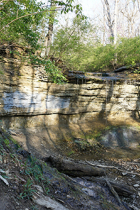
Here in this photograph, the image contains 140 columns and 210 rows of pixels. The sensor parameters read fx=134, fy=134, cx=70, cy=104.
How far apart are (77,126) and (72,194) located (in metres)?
8.92

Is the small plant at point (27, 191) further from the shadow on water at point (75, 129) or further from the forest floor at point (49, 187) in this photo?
the shadow on water at point (75, 129)

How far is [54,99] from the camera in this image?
11.5 metres

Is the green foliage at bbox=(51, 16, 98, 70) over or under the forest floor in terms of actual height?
over

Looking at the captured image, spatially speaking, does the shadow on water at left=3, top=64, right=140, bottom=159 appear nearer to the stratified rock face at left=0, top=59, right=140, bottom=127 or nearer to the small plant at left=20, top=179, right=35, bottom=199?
the stratified rock face at left=0, top=59, right=140, bottom=127

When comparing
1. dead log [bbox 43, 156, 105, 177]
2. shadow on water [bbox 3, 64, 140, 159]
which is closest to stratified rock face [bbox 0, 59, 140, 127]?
shadow on water [bbox 3, 64, 140, 159]

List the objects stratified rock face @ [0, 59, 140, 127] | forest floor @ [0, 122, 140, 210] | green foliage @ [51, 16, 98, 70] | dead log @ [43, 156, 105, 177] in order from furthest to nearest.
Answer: green foliage @ [51, 16, 98, 70] → stratified rock face @ [0, 59, 140, 127] → dead log @ [43, 156, 105, 177] → forest floor @ [0, 122, 140, 210]

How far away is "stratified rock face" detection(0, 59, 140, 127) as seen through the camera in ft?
30.8

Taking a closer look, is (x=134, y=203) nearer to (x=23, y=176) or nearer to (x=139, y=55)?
(x=23, y=176)

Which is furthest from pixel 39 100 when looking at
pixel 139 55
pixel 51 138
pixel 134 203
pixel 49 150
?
pixel 139 55

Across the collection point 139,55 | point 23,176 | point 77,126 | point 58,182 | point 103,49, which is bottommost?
point 77,126

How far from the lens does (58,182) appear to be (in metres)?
3.57

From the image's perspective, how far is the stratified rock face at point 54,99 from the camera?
9.38m

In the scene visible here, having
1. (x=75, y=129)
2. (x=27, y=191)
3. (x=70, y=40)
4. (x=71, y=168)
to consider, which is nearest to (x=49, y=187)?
(x=27, y=191)

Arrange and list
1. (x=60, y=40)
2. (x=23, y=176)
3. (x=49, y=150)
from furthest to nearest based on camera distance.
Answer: (x=60, y=40) → (x=49, y=150) → (x=23, y=176)
